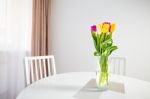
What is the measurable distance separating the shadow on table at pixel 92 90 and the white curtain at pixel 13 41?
116 centimetres

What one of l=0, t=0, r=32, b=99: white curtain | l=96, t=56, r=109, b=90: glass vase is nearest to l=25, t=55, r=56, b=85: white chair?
l=0, t=0, r=32, b=99: white curtain

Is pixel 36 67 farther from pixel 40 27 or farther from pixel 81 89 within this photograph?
pixel 40 27

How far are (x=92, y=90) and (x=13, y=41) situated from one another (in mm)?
1386

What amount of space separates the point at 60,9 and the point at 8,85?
1420 mm

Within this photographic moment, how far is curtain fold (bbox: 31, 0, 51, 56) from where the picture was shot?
9.04 feet

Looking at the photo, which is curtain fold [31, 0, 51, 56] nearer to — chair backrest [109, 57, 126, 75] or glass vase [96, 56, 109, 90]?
chair backrest [109, 57, 126, 75]

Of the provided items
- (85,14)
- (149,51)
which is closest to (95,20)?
(85,14)

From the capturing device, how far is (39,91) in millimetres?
1368

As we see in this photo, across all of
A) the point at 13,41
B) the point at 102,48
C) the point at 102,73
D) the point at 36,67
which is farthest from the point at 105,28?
the point at 13,41

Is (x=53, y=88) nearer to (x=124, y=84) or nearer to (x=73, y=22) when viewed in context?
(x=124, y=84)

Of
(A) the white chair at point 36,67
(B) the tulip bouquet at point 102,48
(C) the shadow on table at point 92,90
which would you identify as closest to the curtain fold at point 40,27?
(A) the white chair at point 36,67

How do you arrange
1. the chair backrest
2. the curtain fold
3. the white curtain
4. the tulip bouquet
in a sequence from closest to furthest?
the tulip bouquet < the white curtain < the chair backrest < the curtain fold

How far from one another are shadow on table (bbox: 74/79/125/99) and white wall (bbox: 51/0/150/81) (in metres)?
1.33

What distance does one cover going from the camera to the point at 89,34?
3.03 m
